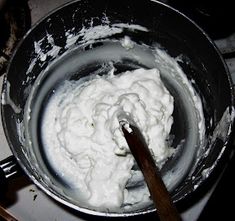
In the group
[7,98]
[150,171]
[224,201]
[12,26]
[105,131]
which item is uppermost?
[12,26]

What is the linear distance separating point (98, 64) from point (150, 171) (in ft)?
1.17

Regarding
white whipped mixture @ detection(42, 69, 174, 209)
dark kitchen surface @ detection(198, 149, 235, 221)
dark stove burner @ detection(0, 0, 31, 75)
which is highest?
dark stove burner @ detection(0, 0, 31, 75)

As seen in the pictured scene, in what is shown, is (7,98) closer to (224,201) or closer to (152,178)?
(152,178)

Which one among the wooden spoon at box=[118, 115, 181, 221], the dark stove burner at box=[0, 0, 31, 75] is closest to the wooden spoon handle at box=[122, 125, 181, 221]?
the wooden spoon at box=[118, 115, 181, 221]

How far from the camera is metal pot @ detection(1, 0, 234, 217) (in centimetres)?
73

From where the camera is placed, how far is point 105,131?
0.77m

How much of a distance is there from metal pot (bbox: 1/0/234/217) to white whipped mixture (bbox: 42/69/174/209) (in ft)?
0.11

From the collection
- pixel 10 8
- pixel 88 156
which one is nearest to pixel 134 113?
pixel 88 156

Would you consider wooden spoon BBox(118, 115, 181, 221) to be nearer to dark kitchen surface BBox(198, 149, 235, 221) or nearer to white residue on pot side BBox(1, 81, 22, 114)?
white residue on pot side BBox(1, 81, 22, 114)

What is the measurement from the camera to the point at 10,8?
33.6 inches

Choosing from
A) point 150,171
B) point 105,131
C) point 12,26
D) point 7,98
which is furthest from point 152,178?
point 12,26

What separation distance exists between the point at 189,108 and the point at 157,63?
0.12 m

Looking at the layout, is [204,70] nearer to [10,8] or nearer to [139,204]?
[139,204]

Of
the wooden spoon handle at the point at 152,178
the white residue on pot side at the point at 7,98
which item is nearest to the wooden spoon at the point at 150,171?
the wooden spoon handle at the point at 152,178
